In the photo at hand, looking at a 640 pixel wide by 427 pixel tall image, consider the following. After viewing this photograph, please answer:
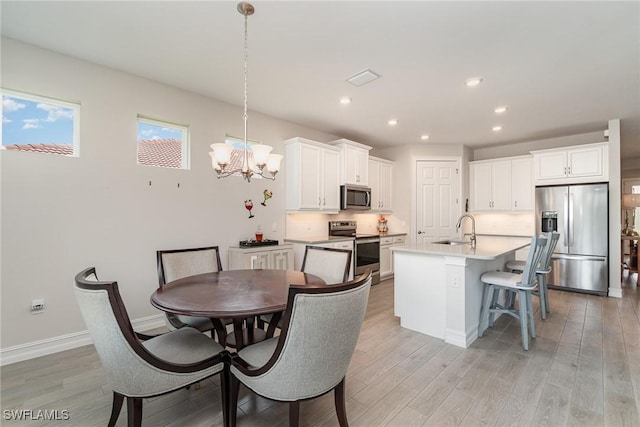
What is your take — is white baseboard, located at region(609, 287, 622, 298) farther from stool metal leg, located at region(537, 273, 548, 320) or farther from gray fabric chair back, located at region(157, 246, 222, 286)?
gray fabric chair back, located at region(157, 246, 222, 286)

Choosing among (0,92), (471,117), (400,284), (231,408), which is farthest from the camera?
(471,117)

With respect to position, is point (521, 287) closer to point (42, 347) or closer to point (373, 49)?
point (373, 49)

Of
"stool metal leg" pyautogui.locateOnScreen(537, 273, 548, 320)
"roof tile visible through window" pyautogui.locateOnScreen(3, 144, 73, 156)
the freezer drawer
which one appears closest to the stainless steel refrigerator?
the freezer drawer

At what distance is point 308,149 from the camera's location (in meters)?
4.47

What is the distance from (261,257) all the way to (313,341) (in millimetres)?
2501

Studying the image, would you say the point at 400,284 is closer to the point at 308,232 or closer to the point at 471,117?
the point at 308,232

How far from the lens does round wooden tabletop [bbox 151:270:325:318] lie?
1551 millimetres

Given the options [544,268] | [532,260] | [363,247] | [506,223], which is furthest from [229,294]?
[506,223]

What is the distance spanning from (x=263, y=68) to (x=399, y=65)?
1.34 meters

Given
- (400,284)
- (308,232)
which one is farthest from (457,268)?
(308,232)

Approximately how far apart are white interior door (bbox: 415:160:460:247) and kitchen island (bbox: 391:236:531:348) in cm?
259

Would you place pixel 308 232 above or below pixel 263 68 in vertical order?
below

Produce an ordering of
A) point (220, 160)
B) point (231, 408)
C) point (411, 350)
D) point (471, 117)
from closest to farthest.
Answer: point (231, 408), point (220, 160), point (411, 350), point (471, 117)

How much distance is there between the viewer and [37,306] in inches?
101
